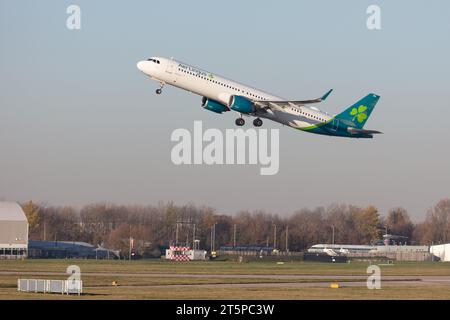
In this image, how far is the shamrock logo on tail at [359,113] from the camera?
4065 inches

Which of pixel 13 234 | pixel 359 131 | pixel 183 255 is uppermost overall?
pixel 359 131

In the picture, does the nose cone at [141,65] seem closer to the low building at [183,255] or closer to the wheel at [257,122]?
the wheel at [257,122]

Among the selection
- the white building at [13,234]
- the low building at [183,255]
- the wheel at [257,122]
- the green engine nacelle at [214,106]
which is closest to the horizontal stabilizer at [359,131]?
the wheel at [257,122]

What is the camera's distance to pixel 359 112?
104 metres

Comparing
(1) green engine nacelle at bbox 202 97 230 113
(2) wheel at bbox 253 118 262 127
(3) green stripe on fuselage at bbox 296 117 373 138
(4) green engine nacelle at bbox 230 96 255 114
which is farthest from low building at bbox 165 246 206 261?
(4) green engine nacelle at bbox 230 96 255 114

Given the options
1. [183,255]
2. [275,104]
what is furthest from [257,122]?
[183,255]

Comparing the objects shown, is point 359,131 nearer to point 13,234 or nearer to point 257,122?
point 257,122

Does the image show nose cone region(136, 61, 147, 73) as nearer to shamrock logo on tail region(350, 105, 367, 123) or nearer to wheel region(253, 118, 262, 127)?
wheel region(253, 118, 262, 127)

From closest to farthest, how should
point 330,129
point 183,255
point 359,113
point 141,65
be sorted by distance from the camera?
point 141,65, point 330,129, point 359,113, point 183,255

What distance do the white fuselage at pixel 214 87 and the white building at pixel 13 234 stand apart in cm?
7041

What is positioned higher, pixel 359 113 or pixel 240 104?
pixel 359 113

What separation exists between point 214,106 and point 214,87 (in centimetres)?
296

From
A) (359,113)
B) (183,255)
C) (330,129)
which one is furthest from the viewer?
(183,255)

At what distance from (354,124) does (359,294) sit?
39.4 m
